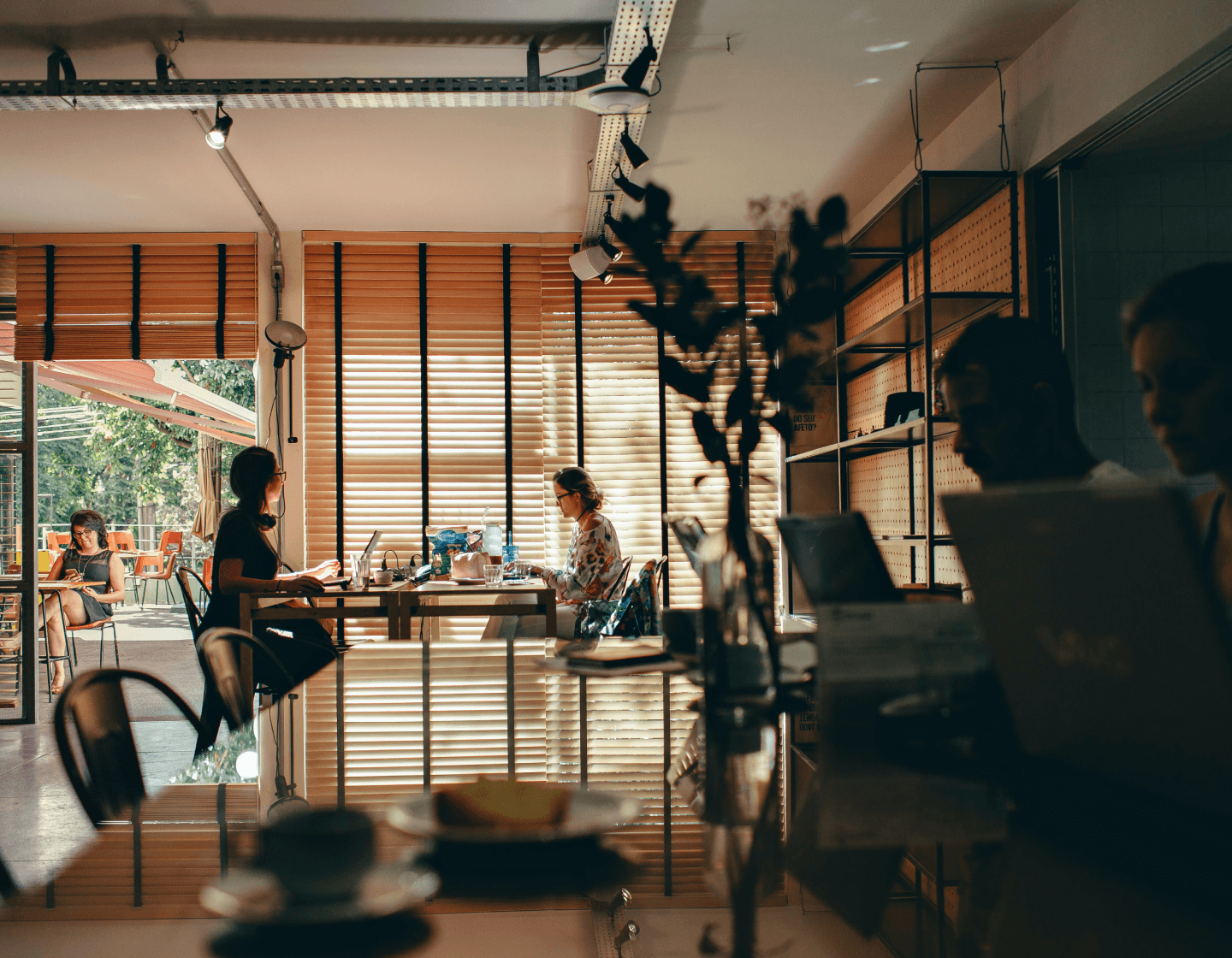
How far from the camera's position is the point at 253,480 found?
380 centimetres

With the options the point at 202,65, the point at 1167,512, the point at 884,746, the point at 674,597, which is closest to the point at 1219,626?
the point at 1167,512

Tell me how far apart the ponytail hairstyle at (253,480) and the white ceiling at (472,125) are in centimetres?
164

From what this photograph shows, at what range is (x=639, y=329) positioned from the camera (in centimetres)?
586

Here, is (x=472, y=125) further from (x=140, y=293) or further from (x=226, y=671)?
(x=226, y=671)

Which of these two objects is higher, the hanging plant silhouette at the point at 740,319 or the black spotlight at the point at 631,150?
the black spotlight at the point at 631,150

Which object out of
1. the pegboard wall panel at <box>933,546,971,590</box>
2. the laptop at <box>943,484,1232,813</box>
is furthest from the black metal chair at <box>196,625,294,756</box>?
the pegboard wall panel at <box>933,546,971,590</box>

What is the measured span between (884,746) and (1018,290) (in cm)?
326

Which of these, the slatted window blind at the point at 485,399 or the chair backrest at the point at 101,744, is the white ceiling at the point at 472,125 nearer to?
the slatted window blind at the point at 485,399

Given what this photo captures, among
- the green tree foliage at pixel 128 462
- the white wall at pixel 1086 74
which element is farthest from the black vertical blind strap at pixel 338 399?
the green tree foliage at pixel 128 462

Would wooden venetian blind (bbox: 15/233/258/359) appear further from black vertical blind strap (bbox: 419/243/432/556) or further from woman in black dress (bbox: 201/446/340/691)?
woman in black dress (bbox: 201/446/340/691)

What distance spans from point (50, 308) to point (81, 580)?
2412mm

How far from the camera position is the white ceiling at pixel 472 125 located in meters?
3.28

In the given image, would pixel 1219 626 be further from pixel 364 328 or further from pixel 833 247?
pixel 364 328

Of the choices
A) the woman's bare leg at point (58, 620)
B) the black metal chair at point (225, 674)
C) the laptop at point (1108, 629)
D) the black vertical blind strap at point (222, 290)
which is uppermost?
the black vertical blind strap at point (222, 290)
